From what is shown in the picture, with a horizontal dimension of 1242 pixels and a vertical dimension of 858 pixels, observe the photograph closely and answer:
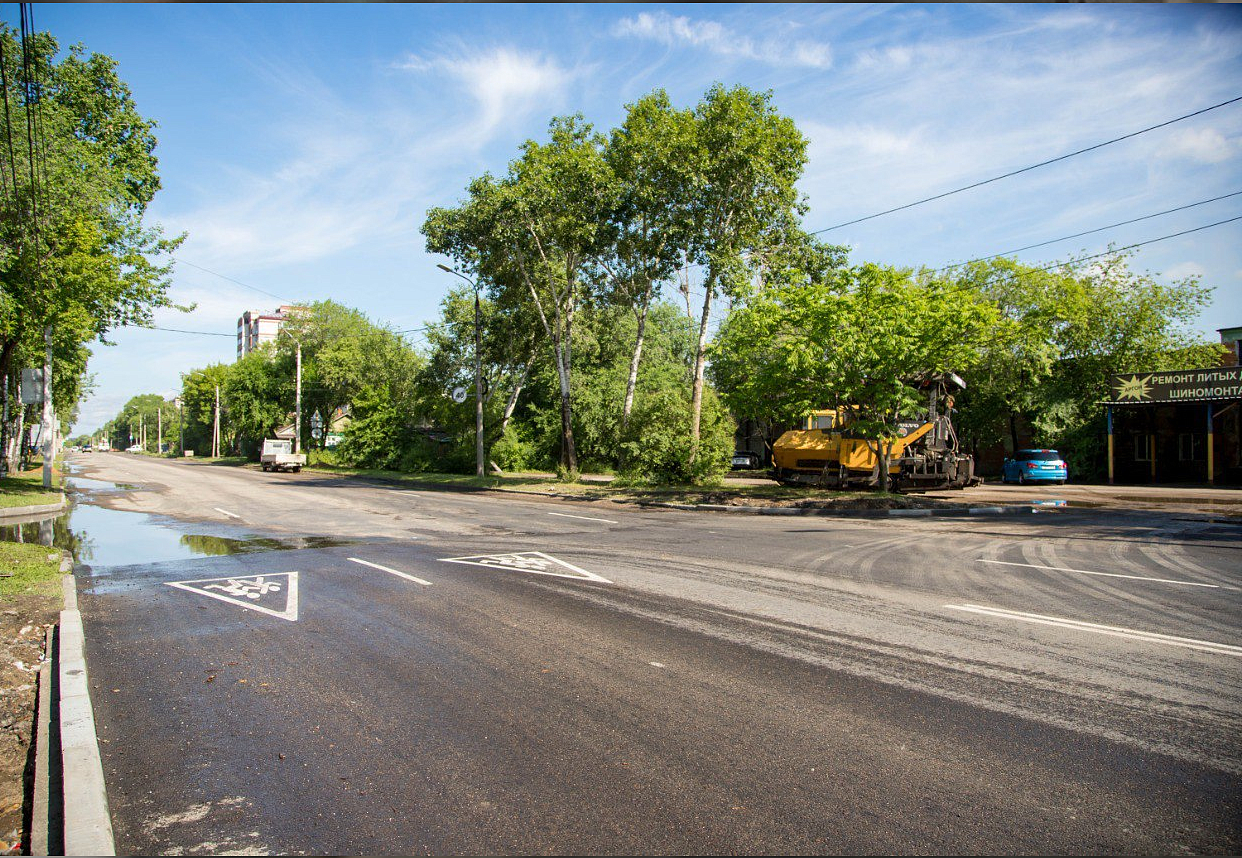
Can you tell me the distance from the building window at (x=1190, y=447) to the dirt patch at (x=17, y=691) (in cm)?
4258

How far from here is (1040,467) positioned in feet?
102

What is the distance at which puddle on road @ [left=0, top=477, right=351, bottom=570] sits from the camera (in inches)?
464

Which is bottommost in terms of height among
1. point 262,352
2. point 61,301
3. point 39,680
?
point 39,680

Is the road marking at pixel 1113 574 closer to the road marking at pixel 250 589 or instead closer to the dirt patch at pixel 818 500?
the dirt patch at pixel 818 500

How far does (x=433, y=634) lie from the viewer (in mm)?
6367

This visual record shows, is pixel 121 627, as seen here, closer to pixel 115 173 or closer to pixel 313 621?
pixel 313 621

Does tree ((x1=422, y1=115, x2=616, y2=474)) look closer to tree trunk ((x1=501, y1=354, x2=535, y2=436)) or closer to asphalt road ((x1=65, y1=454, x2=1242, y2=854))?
tree trunk ((x1=501, y1=354, x2=535, y2=436))

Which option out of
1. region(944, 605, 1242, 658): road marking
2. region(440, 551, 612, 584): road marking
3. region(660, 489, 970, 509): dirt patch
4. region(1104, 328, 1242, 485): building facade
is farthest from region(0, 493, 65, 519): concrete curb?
region(1104, 328, 1242, 485): building facade

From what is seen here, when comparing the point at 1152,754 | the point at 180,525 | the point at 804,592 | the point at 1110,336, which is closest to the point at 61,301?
the point at 180,525

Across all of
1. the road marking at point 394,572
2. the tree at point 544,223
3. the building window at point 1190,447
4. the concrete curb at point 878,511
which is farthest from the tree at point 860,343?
the building window at point 1190,447

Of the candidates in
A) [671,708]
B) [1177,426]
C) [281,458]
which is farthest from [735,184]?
[281,458]

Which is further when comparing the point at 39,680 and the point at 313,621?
the point at 313,621

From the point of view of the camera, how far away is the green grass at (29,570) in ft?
27.5

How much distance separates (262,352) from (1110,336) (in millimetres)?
65451
